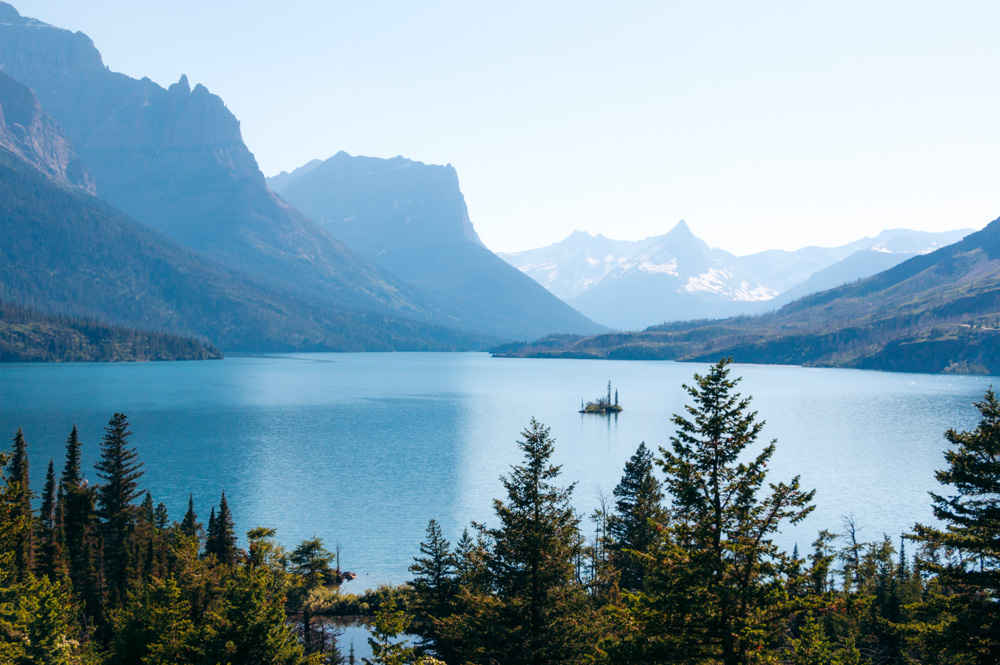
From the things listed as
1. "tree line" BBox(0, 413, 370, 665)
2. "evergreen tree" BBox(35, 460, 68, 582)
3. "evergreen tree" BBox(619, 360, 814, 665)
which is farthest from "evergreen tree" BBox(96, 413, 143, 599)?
"evergreen tree" BBox(619, 360, 814, 665)

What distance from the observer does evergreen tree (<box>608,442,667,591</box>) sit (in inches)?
1753

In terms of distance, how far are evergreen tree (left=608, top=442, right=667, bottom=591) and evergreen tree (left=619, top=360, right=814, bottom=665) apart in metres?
Answer: 18.8

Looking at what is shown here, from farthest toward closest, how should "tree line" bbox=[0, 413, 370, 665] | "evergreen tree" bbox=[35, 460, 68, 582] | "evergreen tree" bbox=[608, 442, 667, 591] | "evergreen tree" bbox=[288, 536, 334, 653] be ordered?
"evergreen tree" bbox=[288, 536, 334, 653], "evergreen tree" bbox=[35, 460, 68, 582], "evergreen tree" bbox=[608, 442, 667, 591], "tree line" bbox=[0, 413, 370, 665]

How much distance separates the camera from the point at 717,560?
18.2 meters

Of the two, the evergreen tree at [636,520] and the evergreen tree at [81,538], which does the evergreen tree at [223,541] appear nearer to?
the evergreen tree at [81,538]

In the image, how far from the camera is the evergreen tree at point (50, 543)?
152ft

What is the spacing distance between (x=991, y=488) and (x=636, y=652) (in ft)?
37.5

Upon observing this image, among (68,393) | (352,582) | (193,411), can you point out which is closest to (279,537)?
(352,582)

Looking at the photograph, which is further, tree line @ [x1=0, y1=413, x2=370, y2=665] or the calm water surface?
the calm water surface

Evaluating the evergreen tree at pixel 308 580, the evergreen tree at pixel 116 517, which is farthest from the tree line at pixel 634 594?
the evergreen tree at pixel 308 580

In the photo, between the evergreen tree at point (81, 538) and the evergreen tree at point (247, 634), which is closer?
the evergreen tree at point (247, 634)

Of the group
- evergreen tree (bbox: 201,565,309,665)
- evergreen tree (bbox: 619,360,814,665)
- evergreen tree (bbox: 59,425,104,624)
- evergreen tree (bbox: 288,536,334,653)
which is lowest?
evergreen tree (bbox: 288,536,334,653)

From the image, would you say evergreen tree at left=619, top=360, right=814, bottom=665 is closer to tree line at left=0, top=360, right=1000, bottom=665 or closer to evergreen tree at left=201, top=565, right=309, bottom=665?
tree line at left=0, top=360, right=1000, bottom=665

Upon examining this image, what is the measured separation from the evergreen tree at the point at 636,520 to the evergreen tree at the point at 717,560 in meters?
18.8
